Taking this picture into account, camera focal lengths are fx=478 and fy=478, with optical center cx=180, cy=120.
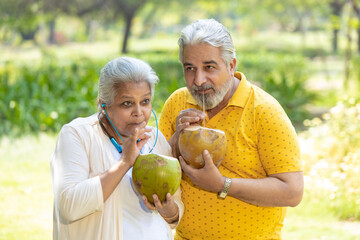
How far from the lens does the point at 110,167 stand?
2215 mm

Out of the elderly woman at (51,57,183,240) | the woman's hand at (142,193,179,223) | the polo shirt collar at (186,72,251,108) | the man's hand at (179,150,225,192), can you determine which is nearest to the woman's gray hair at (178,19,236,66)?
the polo shirt collar at (186,72,251,108)

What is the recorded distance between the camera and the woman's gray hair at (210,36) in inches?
93.2

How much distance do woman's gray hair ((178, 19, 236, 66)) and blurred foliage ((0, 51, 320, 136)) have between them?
6.26 m

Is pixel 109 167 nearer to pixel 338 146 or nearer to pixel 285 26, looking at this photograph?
pixel 338 146

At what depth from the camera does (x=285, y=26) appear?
38.9 m

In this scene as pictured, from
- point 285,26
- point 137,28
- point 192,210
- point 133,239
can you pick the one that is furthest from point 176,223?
point 137,28

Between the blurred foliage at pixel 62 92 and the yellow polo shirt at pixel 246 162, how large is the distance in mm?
6148

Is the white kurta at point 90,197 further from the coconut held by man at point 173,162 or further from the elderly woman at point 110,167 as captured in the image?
the coconut held by man at point 173,162

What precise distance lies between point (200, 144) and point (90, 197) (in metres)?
0.55

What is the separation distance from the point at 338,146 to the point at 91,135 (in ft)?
14.0

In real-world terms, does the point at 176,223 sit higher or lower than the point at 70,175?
lower

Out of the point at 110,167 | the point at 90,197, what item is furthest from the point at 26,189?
the point at 90,197

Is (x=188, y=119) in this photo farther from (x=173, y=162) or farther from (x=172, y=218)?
(x=172, y=218)

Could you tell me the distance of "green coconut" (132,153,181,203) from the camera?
2113mm
